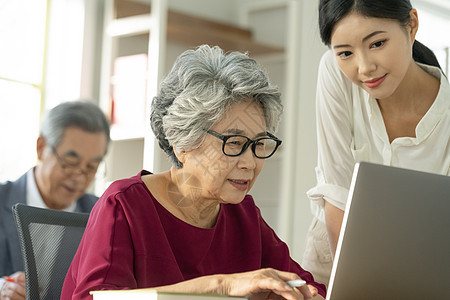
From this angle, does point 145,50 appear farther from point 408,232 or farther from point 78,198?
point 408,232

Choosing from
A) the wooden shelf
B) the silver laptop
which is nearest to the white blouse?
the silver laptop

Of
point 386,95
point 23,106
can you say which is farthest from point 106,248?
point 23,106

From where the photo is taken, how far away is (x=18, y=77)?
4277 millimetres

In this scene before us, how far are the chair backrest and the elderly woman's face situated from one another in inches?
15.8

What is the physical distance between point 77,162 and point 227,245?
115 cm

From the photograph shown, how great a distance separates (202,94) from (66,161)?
1.24m

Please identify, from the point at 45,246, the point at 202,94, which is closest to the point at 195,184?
the point at 202,94

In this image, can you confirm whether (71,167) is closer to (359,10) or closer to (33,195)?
(33,195)

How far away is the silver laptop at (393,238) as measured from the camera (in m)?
1.03

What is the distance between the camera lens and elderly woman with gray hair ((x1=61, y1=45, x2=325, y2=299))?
4.33 feet

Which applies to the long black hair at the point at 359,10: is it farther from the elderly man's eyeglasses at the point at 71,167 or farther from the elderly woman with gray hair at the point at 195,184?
the elderly man's eyeglasses at the point at 71,167

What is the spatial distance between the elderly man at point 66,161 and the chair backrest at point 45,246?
74 cm

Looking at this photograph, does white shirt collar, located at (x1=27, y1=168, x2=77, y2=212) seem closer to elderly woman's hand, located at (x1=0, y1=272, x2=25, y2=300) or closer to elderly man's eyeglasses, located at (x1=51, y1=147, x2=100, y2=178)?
elderly man's eyeglasses, located at (x1=51, y1=147, x2=100, y2=178)

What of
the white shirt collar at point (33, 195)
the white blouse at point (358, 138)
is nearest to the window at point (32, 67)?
the white shirt collar at point (33, 195)
